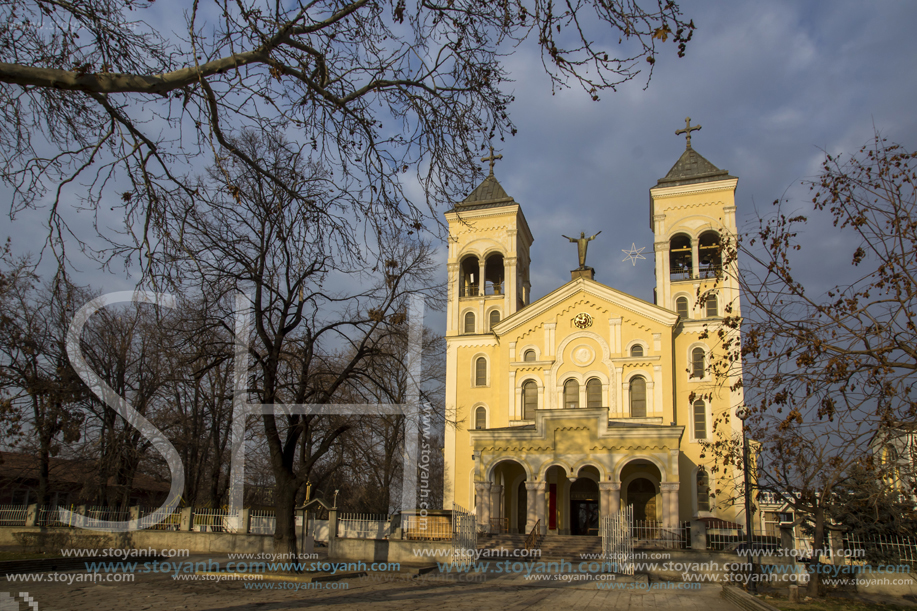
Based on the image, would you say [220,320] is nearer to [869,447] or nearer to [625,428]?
[869,447]

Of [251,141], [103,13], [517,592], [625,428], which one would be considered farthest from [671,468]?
[103,13]

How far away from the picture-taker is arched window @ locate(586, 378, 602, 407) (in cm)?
2711

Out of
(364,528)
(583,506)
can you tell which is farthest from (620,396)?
(364,528)

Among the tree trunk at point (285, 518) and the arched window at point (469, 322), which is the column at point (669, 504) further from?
the tree trunk at point (285, 518)

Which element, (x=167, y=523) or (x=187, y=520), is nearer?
(x=187, y=520)

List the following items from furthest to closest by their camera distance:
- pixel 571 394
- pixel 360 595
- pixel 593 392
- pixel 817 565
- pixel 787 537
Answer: pixel 571 394 < pixel 593 392 < pixel 787 537 < pixel 817 565 < pixel 360 595

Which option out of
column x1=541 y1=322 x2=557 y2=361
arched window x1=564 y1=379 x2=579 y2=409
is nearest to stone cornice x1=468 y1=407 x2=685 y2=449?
arched window x1=564 y1=379 x2=579 y2=409

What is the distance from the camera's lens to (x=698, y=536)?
739 inches

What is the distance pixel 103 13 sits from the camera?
18.2 feet

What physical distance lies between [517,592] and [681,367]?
1704 centimetres

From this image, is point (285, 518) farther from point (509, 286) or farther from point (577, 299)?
point (509, 286)

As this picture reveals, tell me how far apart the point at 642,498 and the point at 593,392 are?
4755 millimetres

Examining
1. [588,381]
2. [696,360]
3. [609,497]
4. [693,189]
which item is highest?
[693,189]

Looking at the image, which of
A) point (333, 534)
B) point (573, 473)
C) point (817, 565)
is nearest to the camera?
point (817, 565)
